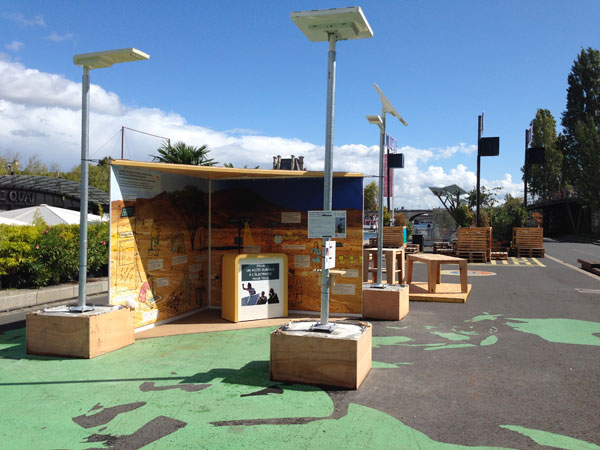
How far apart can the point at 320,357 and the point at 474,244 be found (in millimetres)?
18346

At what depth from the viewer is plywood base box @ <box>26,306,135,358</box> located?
19.2 feet

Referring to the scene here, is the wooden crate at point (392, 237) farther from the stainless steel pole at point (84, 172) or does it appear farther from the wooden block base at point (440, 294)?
the stainless steel pole at point (84, 172)

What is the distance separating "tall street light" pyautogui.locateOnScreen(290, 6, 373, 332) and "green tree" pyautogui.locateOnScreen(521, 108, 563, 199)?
71708 mm

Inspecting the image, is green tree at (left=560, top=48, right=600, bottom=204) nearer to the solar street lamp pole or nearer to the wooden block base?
the wooden block base

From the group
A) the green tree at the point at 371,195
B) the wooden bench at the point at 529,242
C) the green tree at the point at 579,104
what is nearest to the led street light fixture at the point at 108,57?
the wooden bench at the point at 529,242

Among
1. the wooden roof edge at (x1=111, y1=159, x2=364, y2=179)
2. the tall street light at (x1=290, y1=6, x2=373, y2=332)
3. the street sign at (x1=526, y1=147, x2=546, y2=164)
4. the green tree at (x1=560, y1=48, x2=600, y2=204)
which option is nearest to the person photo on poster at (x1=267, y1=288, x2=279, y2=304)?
the wooden roof edge at (x1=111, y1=159, x2=364, y2=179)

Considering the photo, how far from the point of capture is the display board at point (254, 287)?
316 inches

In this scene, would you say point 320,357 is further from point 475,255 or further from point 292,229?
point 475,255

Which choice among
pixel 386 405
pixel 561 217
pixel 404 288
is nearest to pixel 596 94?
pixel 561 217

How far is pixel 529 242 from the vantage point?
79.6 feet

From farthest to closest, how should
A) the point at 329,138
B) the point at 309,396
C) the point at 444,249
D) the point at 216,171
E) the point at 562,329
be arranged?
the point at 444,249 < the point at 562,329 < the point at 216,171 < the point at 329,138 < the point at 309,396

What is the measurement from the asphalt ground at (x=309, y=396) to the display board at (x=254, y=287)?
716mm

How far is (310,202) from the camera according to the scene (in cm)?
877

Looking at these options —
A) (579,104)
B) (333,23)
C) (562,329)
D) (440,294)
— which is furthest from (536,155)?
(579,104)
